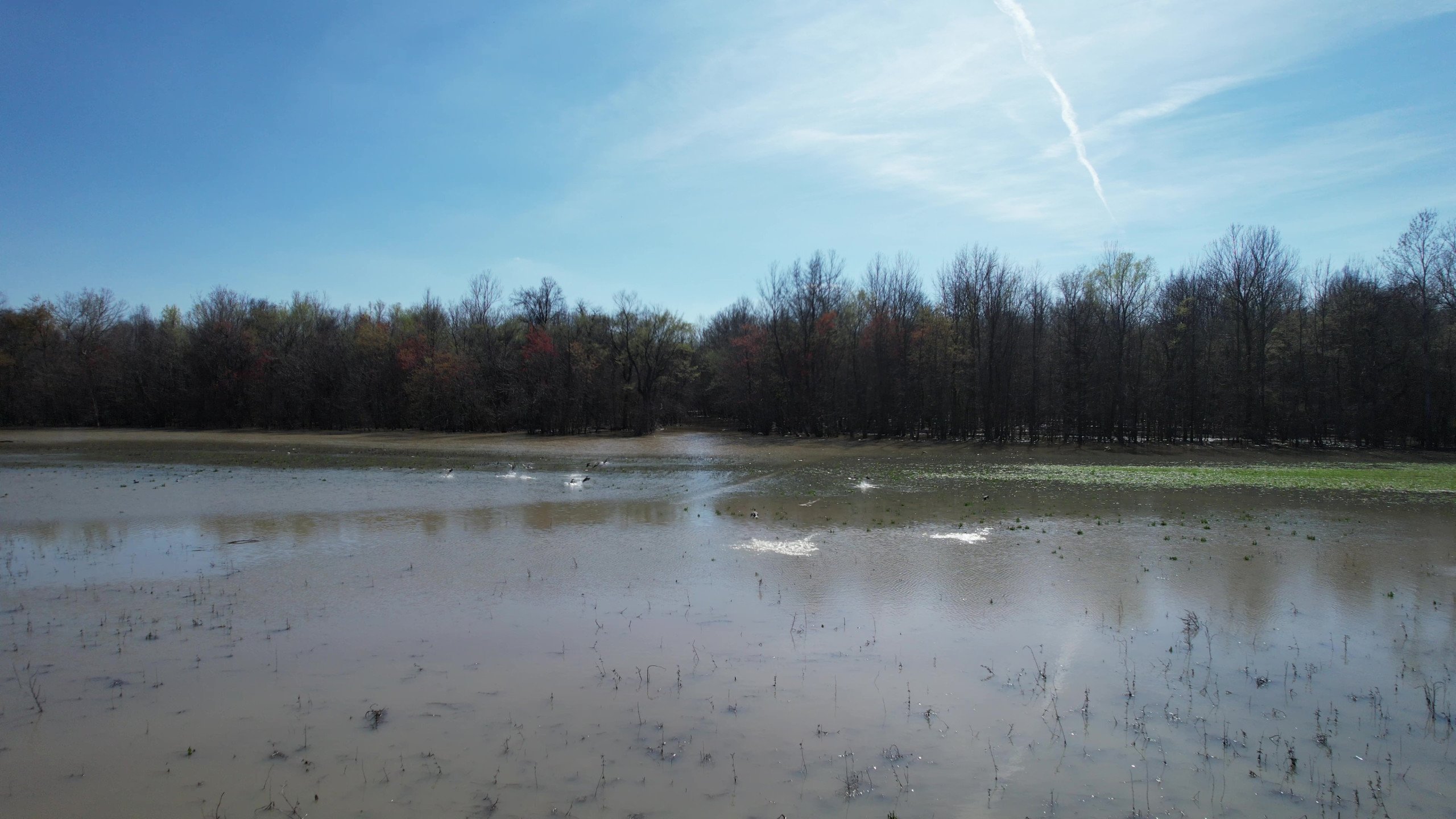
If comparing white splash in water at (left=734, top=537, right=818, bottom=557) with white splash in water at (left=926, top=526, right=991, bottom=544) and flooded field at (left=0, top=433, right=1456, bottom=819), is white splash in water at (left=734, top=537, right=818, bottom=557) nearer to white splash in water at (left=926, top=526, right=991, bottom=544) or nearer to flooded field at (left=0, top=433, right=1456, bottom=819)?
flooded field at (left=0, top=433, right=1456, bottom=819)

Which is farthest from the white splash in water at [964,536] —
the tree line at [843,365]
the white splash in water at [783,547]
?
the tree line at [843,365]

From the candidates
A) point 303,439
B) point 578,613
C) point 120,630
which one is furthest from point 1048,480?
point 303,439

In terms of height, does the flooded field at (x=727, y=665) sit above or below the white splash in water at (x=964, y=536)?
below

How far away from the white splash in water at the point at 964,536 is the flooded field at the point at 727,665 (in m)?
0.11

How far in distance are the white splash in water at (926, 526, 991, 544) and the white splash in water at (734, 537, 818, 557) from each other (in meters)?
2.79

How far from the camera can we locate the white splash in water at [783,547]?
1355 centimetres

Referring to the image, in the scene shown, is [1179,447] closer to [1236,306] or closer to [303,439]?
[1236,306]

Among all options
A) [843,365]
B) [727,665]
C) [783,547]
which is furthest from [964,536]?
[843,365]

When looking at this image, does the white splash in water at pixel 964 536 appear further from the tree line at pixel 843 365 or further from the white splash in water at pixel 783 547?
the tree line at pixel 843 365

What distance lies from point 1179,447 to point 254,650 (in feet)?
161

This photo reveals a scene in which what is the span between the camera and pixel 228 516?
57.2 ft

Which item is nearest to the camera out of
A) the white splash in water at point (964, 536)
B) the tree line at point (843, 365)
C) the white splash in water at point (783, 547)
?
the white splash in water at point (783, 547)

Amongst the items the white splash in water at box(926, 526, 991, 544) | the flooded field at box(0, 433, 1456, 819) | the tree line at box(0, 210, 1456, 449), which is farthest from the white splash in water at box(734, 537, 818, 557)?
the tree line at box(0, 210, 1456, 449)

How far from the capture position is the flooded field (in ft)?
17.5
